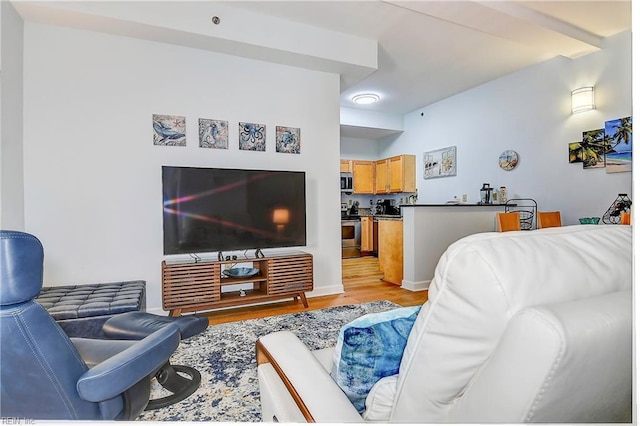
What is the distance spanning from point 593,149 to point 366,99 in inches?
124

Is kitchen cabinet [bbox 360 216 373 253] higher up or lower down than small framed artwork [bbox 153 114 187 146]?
lower down

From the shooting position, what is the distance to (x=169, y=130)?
10.8ft

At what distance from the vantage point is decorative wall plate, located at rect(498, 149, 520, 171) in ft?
15.5

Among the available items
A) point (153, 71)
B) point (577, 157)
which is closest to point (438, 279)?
point (153, 71)

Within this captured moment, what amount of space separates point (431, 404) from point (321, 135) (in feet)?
11.7

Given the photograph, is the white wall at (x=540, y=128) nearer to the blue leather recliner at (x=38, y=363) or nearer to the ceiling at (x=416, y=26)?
the ceiling at (x=416, y=26)

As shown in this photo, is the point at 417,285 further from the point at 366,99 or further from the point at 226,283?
the point at 366,99

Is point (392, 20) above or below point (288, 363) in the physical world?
above

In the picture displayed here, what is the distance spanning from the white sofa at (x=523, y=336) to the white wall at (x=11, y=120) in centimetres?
306

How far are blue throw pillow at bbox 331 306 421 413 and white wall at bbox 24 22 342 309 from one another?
290cm

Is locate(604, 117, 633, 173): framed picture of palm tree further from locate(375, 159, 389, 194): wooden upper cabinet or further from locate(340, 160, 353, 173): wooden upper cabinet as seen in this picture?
locate(340, 160, 353, 173): wooden upper cabinet

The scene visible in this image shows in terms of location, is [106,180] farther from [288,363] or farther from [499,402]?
[499,402]

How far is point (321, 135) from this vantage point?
3975 mm

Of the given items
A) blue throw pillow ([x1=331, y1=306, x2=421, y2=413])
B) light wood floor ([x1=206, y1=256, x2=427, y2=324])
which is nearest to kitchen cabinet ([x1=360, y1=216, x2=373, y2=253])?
light wood floor ([x1=206, y1=256, x2=427, y2=324])
